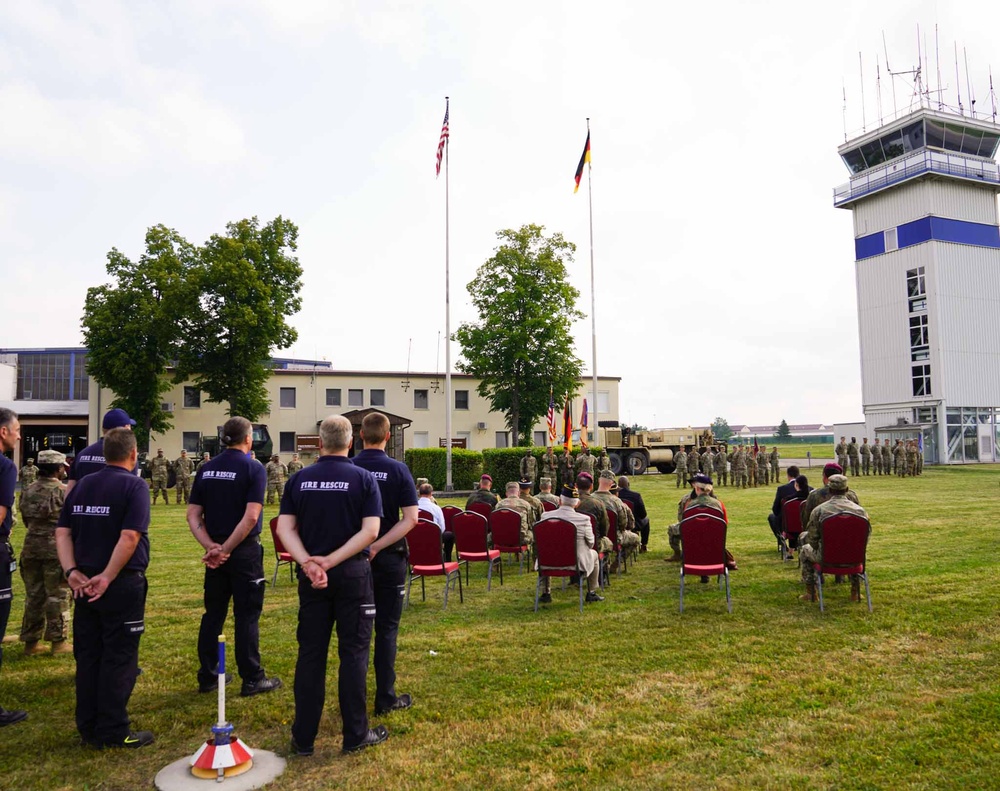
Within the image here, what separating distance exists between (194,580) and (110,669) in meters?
6.04

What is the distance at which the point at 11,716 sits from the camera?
4730mm

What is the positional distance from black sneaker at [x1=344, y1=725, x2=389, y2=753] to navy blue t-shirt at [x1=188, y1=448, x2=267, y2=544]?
1.63 metres

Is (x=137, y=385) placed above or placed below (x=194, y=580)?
above

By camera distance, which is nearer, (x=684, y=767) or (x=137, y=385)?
(x=684, y=767)

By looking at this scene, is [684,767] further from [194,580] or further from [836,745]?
[194,580]

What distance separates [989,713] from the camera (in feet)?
14.6

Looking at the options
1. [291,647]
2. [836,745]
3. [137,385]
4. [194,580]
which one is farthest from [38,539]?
[137,385]

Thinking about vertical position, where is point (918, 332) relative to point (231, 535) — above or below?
above

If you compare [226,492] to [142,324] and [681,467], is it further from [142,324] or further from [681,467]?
[142,324]

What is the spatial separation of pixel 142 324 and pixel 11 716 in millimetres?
33264

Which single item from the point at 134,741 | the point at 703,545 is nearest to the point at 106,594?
the point at 134,741

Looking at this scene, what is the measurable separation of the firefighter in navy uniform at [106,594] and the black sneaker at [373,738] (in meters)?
1.30

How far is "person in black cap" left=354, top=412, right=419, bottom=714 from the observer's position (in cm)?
471

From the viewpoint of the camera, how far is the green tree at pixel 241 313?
3462 centimetres
